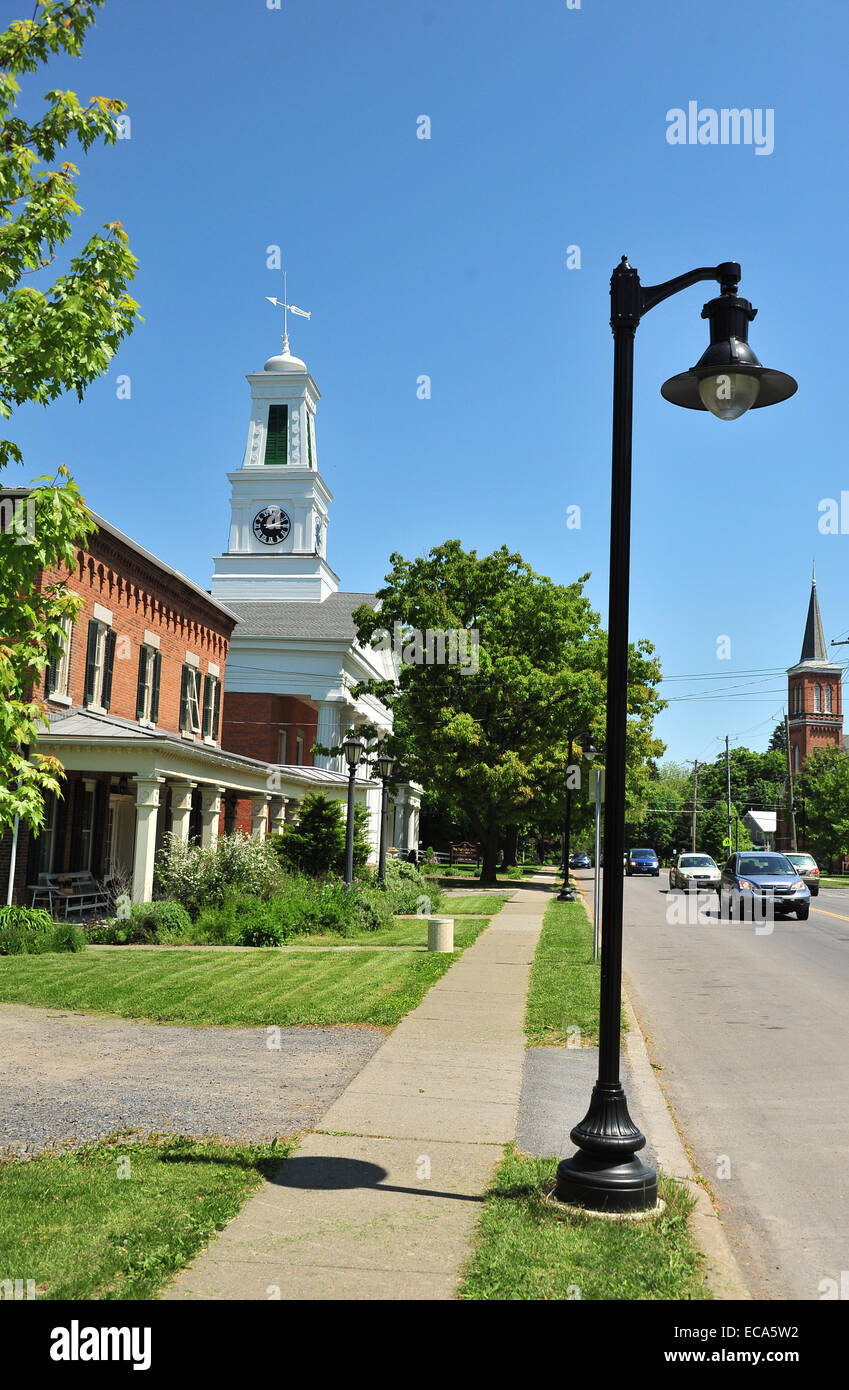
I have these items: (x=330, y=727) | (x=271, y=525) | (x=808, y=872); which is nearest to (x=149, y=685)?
(x=330, y=727)

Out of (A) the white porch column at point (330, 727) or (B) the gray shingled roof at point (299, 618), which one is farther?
(B) the gray shingled roof at point (299, 618)

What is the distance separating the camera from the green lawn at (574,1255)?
444 cm

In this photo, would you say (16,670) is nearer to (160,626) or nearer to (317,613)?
(160,626)

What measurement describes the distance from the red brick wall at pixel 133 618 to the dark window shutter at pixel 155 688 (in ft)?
0.94

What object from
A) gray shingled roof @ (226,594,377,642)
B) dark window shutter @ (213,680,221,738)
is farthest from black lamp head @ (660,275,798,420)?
gray shingled roof @ (226,594,377,642)

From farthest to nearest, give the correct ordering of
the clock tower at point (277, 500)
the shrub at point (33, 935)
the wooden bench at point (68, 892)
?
the clock tower at point (277, 500) < the wooden bench at point (68, 892) < the shrub at point (33, 935)

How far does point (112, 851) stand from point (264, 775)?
4917 mm

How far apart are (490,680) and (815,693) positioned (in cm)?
8957

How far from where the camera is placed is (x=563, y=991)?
13188mm

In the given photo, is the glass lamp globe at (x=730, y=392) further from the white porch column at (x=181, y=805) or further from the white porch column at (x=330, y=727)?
the white porch column at (x=330, y=727)

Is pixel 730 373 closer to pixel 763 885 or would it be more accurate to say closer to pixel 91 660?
pixel 91 660

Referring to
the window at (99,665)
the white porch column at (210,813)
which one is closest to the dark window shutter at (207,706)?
the white porch column at (210,813)

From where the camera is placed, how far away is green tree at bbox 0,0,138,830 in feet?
22.8
